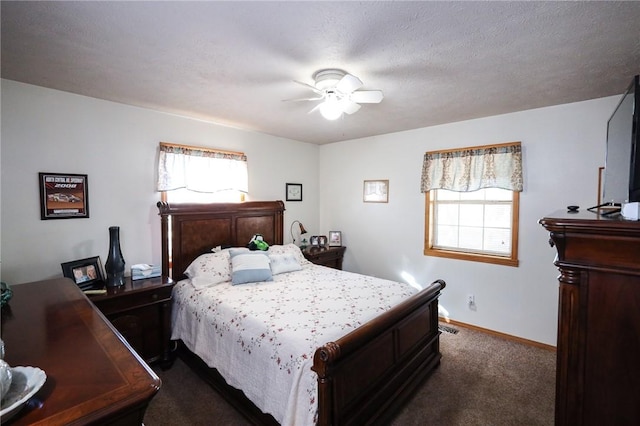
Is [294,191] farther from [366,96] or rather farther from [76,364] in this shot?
[76,364]

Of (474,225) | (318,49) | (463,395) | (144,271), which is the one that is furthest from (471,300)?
(144,271)

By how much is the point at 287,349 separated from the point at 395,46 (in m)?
1.95

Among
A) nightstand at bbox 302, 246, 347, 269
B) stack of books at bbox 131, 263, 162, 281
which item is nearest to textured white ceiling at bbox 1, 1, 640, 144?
stack of books at bbox 131, 263, 162, 281

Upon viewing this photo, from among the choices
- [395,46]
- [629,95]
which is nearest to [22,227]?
[395,46]

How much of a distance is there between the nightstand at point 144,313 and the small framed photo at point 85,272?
19 cm

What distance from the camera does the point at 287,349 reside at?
179 cm

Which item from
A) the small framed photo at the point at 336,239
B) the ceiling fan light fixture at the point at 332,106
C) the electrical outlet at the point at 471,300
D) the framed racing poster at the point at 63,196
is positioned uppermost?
the ceiling fan light fixture at the point at 332,106

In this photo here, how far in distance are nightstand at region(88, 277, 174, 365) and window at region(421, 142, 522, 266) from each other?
3.06 m

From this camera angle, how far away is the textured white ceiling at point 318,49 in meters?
1.43

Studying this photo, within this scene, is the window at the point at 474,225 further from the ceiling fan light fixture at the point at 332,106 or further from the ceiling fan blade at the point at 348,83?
the ceiling fan blade at the point at 348,83

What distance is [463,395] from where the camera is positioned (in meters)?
2.34

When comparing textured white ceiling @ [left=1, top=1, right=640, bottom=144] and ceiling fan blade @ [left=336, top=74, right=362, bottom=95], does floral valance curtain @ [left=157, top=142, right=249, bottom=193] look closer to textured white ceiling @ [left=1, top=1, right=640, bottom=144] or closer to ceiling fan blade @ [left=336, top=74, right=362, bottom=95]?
textured white ceiling @ [left=1, top=1, right=640, bottom=144]

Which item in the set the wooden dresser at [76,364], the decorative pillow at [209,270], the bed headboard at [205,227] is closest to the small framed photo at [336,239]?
the bed headboard at [205,227]

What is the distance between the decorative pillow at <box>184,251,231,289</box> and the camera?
2.88 m
